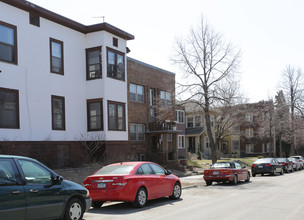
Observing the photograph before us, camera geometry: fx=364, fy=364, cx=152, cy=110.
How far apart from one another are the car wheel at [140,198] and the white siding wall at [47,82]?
968 cm

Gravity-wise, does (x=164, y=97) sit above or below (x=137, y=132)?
above

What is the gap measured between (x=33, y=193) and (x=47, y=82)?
14200 mm

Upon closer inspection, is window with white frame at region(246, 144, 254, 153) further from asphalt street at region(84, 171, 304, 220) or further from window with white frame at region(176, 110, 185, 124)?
asphalt street at region(84, 171, 304, 220)

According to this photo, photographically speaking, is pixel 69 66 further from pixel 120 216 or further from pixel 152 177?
pixel 120 216

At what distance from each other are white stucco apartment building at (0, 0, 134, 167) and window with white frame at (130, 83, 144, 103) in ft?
15.9

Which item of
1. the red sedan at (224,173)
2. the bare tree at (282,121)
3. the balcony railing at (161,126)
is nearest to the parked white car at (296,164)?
the bare tree at (282,121)

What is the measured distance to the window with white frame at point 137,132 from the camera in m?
30.2

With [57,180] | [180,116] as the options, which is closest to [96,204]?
[57,180]

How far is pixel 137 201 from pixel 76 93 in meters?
13.2

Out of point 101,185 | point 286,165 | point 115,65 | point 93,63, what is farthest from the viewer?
point 286,165

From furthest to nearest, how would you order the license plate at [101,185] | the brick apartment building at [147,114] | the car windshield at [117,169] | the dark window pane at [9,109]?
the brick apartment building at [147,114] < the dark window pane at [9,109] < the car windshield at [117,169] < the license plate at [101,185]

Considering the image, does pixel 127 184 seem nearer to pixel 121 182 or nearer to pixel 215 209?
pixel 121 182

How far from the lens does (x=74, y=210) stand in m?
8.99

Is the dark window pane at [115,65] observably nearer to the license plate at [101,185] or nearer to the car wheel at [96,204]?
the car wheel at [96,204]
